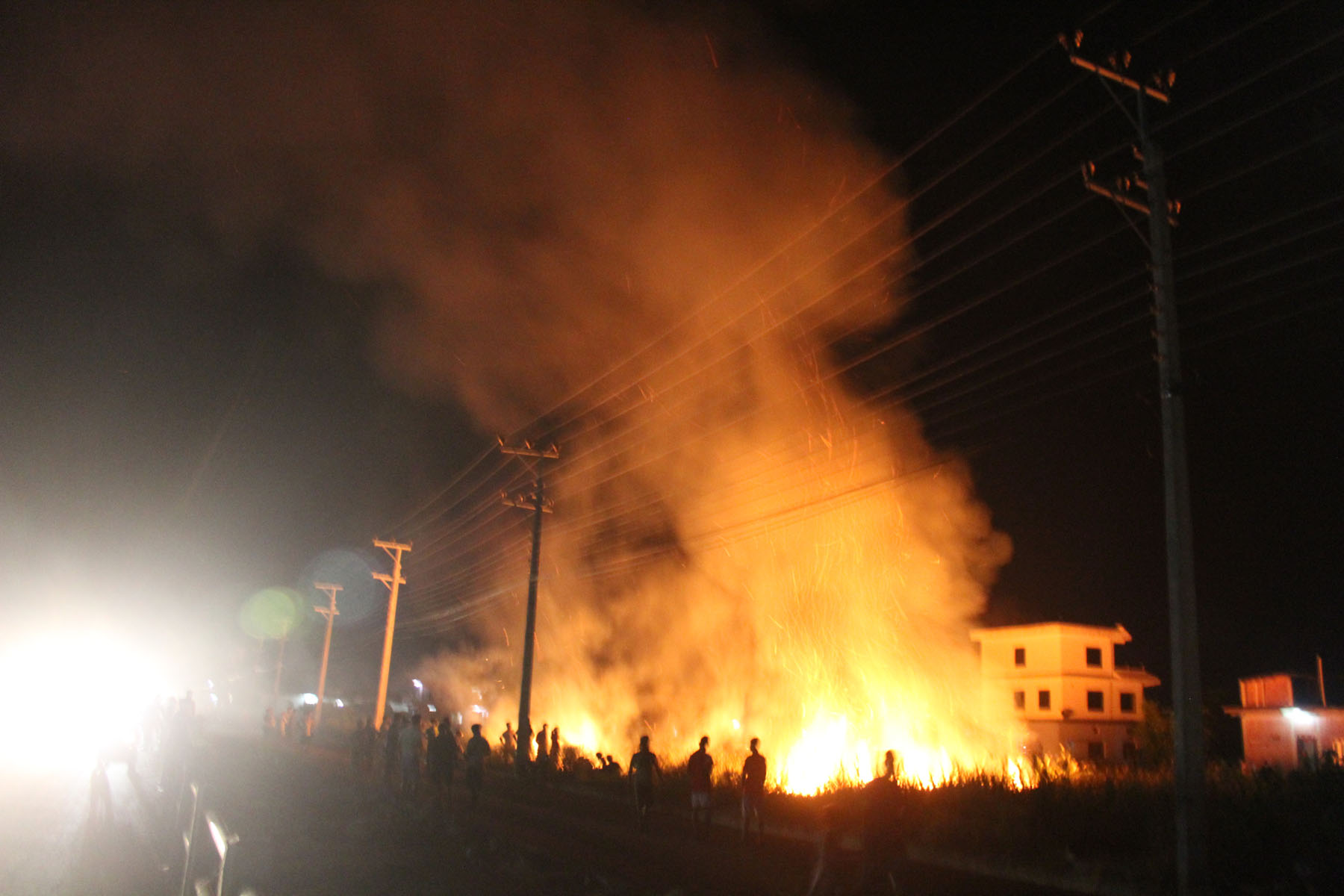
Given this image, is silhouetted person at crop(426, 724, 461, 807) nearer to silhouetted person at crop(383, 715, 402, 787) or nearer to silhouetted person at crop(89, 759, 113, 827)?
silhouetted person at crop(383, 715, 402, 787)

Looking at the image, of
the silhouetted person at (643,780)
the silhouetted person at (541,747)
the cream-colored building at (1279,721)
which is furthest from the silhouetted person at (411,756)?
the cream-colored building at (1279,721)

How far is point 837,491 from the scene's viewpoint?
2434 cm

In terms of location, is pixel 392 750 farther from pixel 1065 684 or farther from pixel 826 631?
pixel 1065 684

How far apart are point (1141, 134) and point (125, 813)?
1794 cm

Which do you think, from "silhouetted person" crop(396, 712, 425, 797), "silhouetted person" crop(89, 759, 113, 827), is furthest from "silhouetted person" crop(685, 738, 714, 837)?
"silhouetted person" crop(89, 759, 113, 827)

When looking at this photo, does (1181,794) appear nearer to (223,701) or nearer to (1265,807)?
(1265,807)

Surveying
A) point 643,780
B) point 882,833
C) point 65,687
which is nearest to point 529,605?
point 643,780

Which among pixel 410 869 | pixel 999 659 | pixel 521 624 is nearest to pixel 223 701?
pixel 521 624

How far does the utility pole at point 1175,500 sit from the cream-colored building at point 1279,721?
33.4 meters

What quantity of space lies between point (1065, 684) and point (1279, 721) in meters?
10.6

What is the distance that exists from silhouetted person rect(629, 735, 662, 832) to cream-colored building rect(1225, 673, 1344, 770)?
105 feet

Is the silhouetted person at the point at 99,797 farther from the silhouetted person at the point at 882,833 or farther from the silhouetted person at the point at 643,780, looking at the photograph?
the silhouetted person at the point at 882,833

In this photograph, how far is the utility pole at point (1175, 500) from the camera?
959cm

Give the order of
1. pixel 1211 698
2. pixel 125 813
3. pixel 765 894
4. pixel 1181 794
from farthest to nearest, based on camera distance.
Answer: pixel 1211 698, pixel 125 813, pixel 765 894, pixel 1181 794
